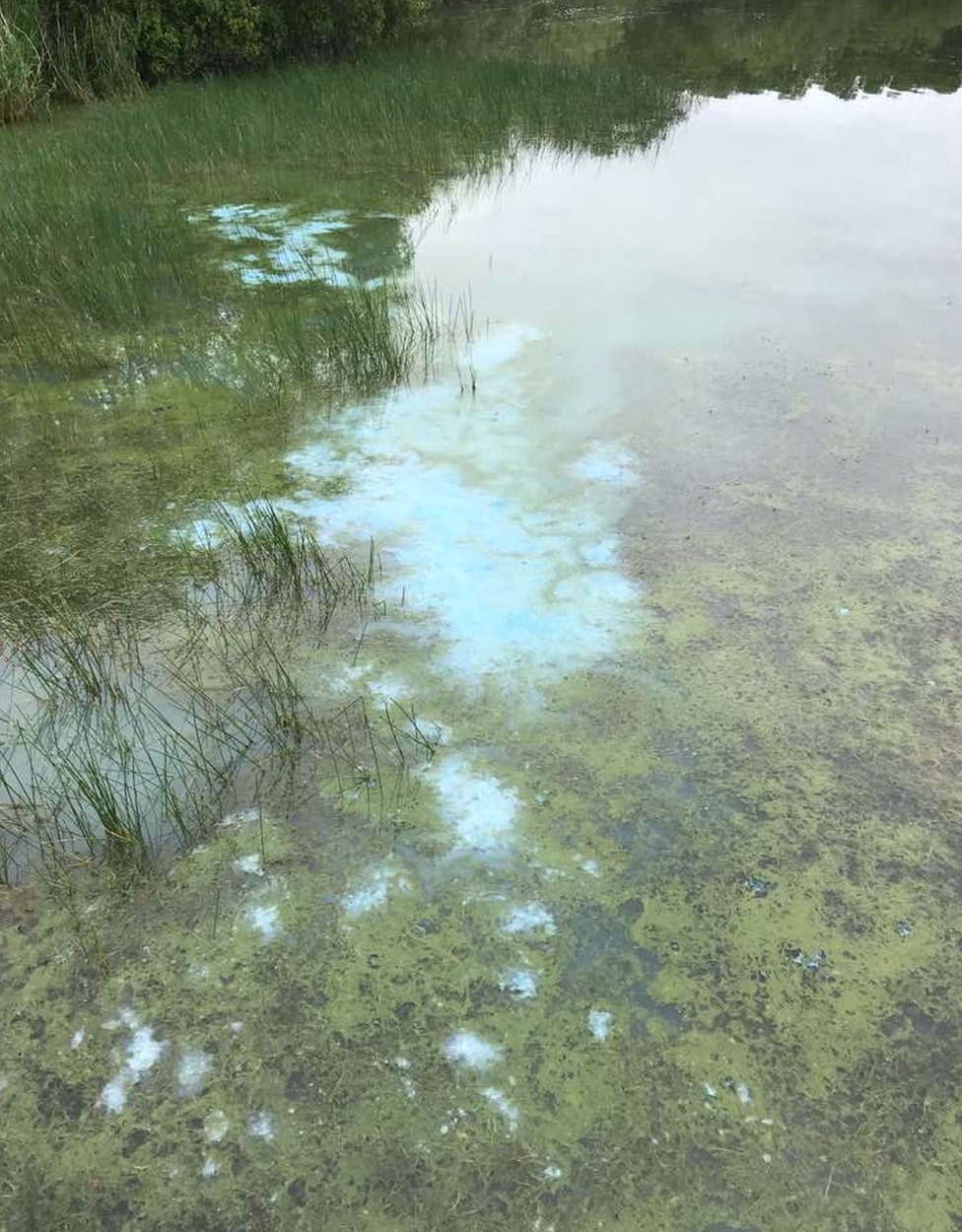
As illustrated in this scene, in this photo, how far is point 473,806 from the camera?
185 cm

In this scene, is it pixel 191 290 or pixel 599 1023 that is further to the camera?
pixel 191 290

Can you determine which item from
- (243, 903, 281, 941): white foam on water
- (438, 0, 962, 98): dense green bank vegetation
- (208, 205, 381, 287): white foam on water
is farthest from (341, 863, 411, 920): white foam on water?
(438, 0, 962, 98): dense green bank vegetation

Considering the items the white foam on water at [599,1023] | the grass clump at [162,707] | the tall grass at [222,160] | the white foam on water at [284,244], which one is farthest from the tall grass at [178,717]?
the white foam on water at [284,244]

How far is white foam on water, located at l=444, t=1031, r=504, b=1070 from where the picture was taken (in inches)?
56.4

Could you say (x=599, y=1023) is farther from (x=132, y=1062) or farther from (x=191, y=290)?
(x=191, y=290)

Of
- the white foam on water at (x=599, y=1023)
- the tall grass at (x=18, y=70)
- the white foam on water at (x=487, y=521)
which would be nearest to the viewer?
the white foam on water at (x=599, y=1023)

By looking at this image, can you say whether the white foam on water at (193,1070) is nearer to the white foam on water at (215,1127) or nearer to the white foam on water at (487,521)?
the white foam on water at (215,1127)

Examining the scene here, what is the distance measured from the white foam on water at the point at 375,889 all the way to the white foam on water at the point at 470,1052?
0.30 m

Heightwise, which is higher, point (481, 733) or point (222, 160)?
point (222, 160)

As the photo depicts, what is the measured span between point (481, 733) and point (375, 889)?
461 mm

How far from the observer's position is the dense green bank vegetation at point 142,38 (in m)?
6.84

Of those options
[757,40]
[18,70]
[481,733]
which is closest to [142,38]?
[18,70]

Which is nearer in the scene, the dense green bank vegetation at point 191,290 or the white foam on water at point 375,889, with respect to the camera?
the white foam on water at point 375,889

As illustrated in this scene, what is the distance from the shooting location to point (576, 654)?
2.23 m
